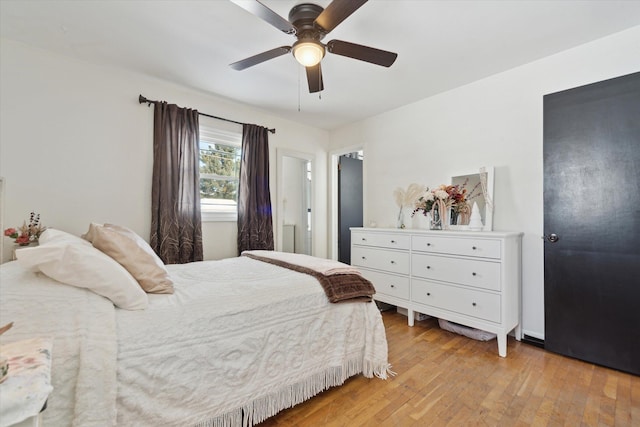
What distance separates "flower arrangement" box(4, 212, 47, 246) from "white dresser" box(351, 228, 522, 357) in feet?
10.2

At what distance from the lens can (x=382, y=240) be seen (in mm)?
3205

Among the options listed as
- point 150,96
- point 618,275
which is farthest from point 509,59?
point 150,96

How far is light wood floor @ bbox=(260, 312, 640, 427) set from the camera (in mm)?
1573

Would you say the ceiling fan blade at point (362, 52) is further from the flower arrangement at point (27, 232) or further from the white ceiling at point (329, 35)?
the flower arrangement at point (27, 232)

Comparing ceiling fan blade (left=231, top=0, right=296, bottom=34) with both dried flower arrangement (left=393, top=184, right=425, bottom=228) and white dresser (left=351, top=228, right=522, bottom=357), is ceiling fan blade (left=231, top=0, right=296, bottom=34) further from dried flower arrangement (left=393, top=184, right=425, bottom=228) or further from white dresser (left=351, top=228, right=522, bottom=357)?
dried flower arrangement (left=393, top=184, right=425, bottom=228)

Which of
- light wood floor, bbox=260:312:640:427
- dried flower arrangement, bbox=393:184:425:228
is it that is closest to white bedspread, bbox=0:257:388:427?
light wood floor, bbox=260:312:640:427

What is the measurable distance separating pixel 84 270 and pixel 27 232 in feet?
5.37

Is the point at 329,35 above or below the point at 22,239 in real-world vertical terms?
above

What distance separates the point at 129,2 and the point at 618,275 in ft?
13.0

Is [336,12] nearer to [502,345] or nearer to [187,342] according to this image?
[187,342]

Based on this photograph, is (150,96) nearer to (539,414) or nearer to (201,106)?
(201,106)

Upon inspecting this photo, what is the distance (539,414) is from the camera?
1.62 m

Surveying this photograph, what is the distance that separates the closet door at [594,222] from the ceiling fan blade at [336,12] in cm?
201

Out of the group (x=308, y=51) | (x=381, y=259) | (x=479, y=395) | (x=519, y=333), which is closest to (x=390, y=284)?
(x=381, y=259)
